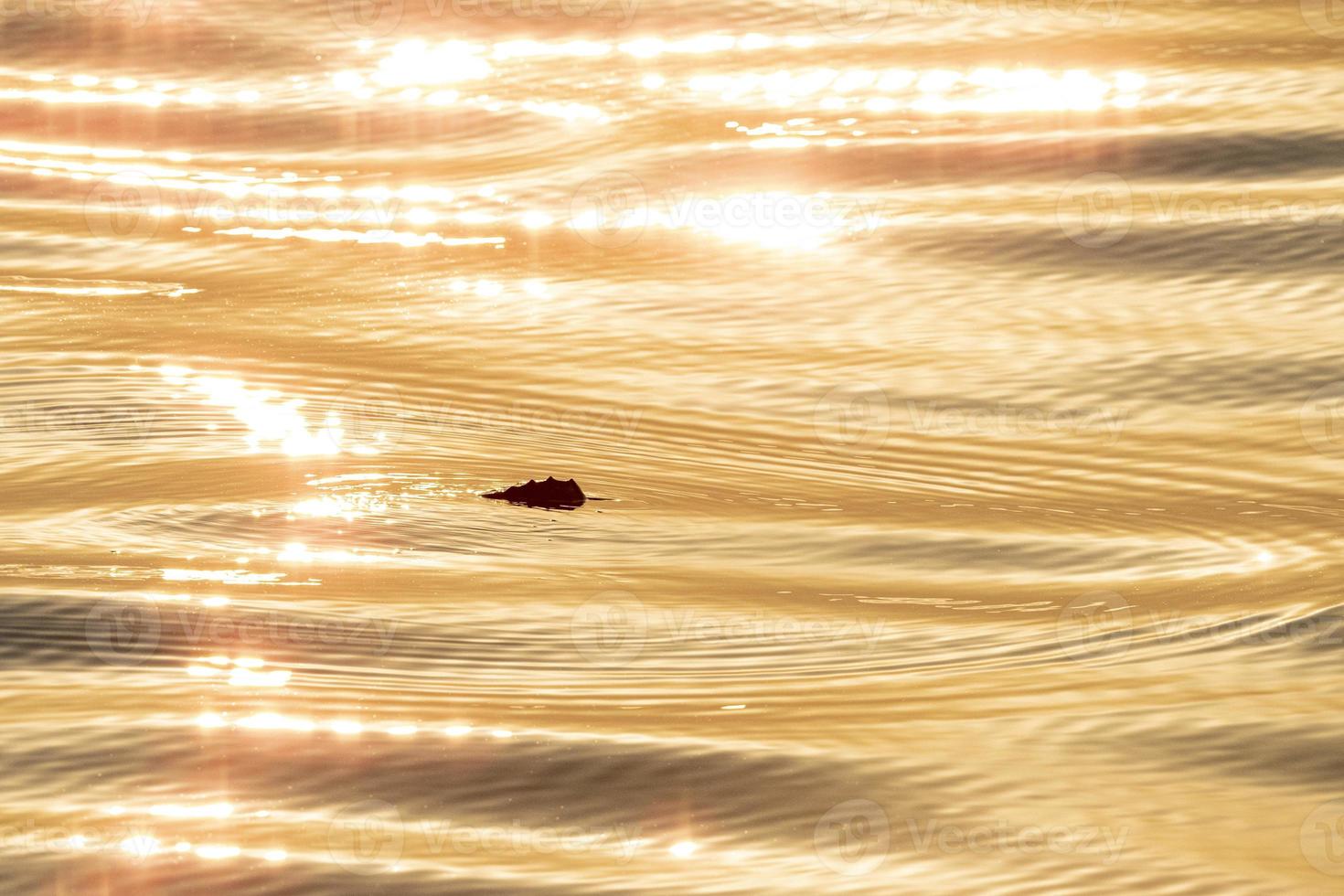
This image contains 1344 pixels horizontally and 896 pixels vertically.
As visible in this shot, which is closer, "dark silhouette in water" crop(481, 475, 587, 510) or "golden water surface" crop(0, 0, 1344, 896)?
"golden water surface" crop(0, 0, 1344, 896)

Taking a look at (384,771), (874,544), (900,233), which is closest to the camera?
(384,771)

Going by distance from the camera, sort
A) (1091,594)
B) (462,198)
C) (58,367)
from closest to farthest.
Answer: (1091,594) → (58,367) → (462,198)

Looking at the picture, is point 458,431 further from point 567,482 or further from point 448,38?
point 448,38

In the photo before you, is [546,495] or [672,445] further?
[672,445]

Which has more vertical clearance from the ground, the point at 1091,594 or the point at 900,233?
the point at 900,233

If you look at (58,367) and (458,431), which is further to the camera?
(58,367)

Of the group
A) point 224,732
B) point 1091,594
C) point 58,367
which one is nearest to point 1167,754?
point 1091,594

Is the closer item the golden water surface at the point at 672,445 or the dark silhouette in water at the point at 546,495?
the golden water surface at the point at 672,445

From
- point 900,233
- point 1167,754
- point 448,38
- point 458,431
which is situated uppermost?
point 448,38
